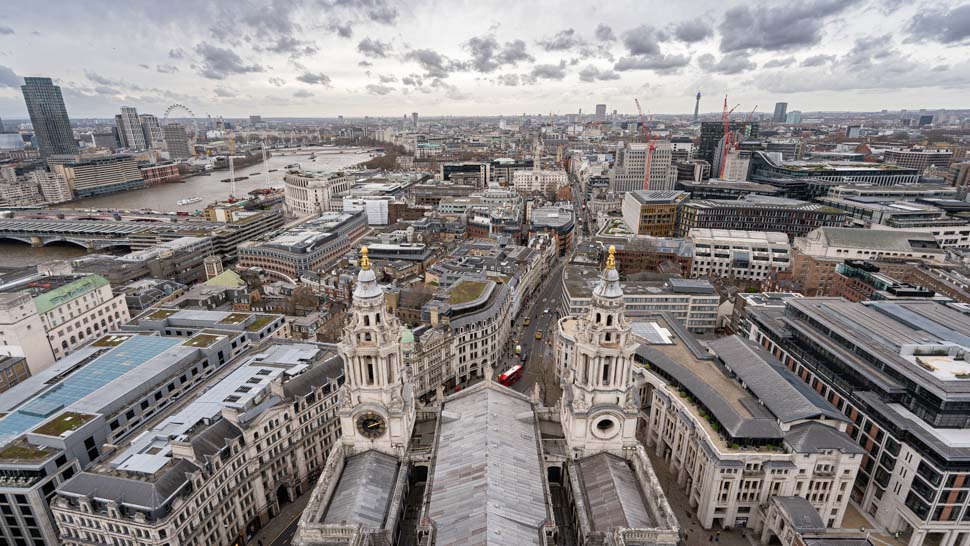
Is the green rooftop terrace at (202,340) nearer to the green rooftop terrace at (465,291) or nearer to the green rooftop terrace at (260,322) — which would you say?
the green rooftop terrace at (260,322)

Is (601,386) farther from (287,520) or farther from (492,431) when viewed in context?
(287,520)

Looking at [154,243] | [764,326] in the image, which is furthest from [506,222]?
[154,243]

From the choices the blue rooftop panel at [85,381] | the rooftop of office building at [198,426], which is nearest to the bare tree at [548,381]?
the rooftop of office building at [198,426]

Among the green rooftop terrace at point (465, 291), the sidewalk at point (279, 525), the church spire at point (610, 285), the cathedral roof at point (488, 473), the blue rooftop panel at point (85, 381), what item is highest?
the church spire at point (610, 285)

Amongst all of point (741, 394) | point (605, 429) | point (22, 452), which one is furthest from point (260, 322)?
point (741, 394)

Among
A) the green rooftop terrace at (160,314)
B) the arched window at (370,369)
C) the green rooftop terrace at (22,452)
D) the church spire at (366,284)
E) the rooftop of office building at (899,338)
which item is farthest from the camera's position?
the green rooftop terrace at (160,314)

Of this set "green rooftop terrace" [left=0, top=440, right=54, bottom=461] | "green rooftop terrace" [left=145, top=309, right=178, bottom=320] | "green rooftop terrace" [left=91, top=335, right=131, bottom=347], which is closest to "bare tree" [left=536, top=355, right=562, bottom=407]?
"green rooftop terrace" [left=0, top=440, right=54, bottom=461]
